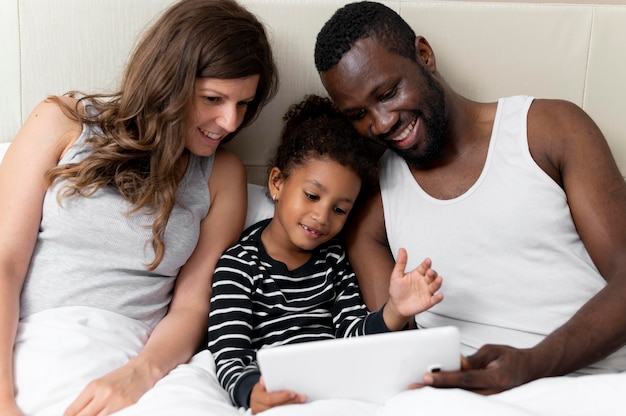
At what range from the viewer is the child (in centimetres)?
138

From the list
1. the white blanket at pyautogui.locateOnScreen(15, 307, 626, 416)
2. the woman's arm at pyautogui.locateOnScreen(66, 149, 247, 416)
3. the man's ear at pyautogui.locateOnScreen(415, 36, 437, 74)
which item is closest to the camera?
the white blanket at pyautogui.locateOnScreen(15, 307, 626, 416)

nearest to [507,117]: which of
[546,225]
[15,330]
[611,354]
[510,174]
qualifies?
[510,174]

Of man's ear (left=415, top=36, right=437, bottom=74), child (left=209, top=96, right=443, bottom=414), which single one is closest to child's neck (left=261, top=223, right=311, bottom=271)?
child (left=209, top=96, right=443, bottom=414)

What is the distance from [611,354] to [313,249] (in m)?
0.64

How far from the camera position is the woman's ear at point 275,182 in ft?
5.05

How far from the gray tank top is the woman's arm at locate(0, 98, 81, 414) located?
25 millimetres

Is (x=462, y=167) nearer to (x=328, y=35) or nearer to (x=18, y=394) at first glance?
(x=328, y=35)

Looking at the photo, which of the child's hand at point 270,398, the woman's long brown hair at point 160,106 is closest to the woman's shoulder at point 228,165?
the woman's long brown hair at point 160,106

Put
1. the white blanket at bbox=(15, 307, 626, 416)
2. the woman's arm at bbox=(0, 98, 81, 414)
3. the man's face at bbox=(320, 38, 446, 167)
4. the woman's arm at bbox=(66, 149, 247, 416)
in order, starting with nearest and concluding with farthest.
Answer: the white blanket at bbox=(15, 307, 626, 416)
the woman's arm at bbox=(66, 149, 247, 416)
the woman's arm at bbox=(0, 98, 81, 414)
the man's face at bbox=(320, 38, 446, 167)

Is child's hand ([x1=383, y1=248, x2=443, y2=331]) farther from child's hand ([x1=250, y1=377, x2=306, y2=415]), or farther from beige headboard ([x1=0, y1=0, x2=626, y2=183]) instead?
beige headboard ([x1=0, y1=0, x2=626, y2=183])

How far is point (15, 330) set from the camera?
1250mm

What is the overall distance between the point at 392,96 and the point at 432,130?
11cm

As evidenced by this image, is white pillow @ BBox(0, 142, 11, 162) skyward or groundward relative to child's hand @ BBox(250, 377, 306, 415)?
skyward

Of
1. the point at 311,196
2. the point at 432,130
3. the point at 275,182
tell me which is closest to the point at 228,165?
the point at 275,182
